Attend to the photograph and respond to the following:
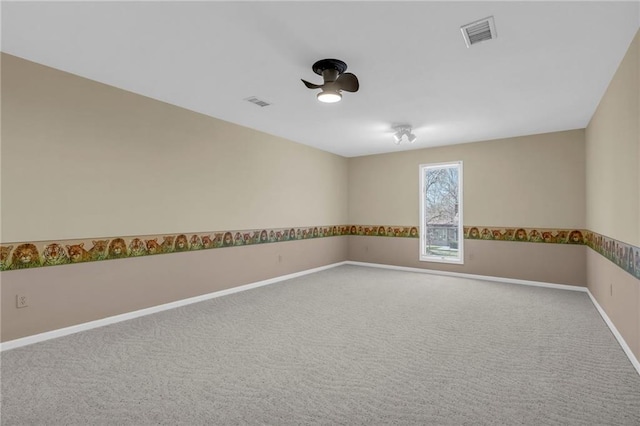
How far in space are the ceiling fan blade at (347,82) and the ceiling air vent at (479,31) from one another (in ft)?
3.01

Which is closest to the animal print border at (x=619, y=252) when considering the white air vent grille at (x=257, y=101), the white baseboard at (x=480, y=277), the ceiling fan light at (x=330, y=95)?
the white baseboard at (x=480, y=277)

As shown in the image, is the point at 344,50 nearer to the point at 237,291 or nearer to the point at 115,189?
the point at 115,189

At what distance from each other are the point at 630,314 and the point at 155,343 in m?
4.26

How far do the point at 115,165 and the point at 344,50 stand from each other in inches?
110

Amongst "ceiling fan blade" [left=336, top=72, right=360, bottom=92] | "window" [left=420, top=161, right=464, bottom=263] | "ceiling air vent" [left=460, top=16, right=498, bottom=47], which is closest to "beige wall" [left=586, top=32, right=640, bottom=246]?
"ceiling air vent" [left=460, top=16, right=498, bottom=47]

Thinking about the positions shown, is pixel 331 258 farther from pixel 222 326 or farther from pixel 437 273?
pixel 222 326

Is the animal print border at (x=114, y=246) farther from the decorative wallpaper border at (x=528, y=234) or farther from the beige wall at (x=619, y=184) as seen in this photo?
the beige wall at (x=619, y=184)

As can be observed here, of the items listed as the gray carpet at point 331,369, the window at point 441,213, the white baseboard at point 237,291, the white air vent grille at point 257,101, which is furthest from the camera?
the window at point 441,213

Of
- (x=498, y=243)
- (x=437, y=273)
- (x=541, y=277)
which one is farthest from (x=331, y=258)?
(x=541, y=277)

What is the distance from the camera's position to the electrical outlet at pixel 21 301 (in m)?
2.96

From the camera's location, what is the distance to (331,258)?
7312mm

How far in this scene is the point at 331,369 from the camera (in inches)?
99.7

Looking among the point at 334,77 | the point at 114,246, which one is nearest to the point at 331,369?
the point at 334,77

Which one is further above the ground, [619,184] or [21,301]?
[619,184]
